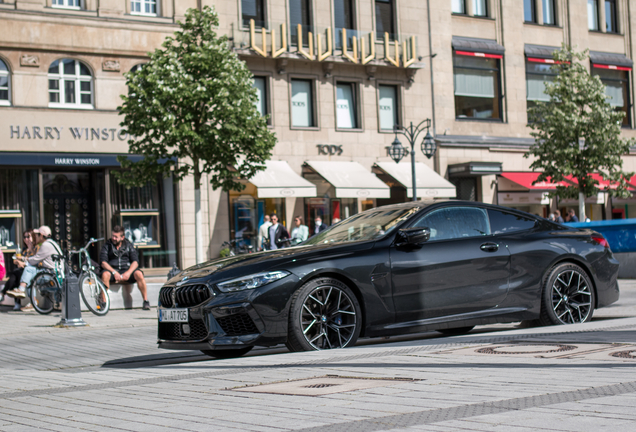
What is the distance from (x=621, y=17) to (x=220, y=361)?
3360 centimetres

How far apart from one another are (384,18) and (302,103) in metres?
4.67

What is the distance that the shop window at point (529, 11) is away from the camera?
3366cm

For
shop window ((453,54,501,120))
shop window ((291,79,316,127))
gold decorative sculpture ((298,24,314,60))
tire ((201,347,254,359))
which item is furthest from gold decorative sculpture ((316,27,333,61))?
tire ((201,347,254,359))

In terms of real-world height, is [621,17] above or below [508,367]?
above

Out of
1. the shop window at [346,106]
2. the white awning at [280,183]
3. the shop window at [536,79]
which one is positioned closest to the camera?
the white awning at [280,183]

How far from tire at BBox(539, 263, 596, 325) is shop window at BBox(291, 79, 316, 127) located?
19883 mm

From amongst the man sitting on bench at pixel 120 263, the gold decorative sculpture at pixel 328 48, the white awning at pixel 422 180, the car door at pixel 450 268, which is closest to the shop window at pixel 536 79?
the white awning at pixel 422 180

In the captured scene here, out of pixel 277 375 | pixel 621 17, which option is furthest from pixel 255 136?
pixel 621 17

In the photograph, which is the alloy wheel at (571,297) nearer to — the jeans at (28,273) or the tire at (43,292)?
the tire at (43,292)

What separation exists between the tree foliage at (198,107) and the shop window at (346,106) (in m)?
9.44

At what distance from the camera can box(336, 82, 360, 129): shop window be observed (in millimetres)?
29188

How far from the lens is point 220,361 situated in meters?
7.20

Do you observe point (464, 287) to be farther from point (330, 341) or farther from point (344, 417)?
point (344, 417)

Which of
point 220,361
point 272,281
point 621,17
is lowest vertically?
point 220,361
